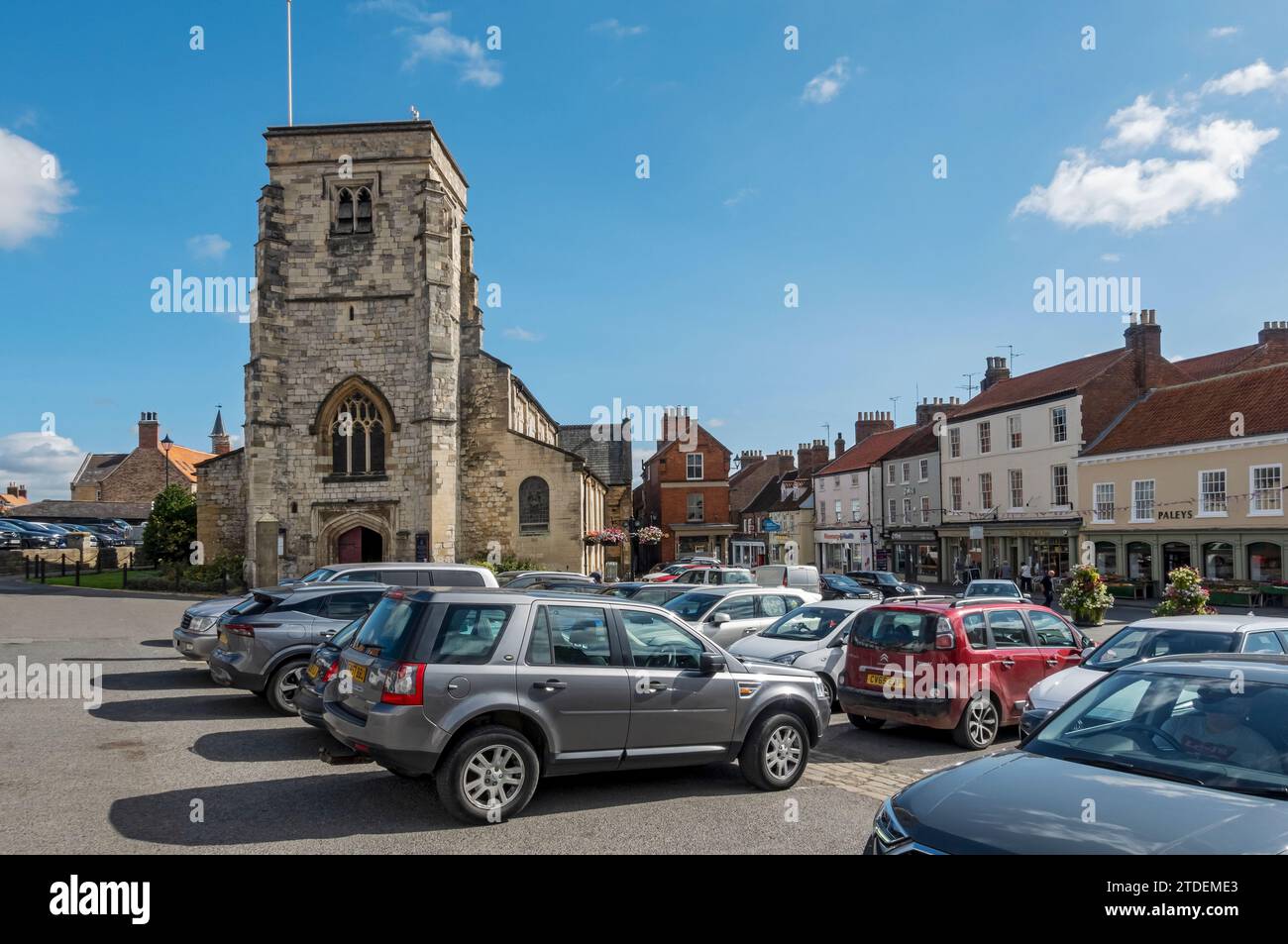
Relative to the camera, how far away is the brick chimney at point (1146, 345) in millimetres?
38594

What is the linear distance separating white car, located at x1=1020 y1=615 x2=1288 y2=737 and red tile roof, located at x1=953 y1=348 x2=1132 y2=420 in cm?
3115

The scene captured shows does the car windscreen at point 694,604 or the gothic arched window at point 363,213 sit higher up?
the gothic arched window at point 363,213

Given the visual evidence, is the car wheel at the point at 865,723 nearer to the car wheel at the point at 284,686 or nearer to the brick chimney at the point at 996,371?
the car wheel at the point at 284,686

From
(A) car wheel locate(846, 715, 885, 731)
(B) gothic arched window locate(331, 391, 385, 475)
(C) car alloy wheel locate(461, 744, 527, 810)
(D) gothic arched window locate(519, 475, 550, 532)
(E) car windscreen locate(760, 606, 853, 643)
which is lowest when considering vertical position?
(A) car wheel locate(846, 715, 885, 731)

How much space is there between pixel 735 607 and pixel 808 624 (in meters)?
2.28

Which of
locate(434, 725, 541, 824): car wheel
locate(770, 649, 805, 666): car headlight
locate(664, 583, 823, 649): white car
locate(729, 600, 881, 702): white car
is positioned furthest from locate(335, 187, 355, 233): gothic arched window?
locate(434, 725, 541, 824): car wheel

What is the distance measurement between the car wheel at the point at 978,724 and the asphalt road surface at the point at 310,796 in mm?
186

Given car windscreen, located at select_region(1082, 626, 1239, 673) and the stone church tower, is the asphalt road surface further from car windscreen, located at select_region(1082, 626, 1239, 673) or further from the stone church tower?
the stone church tower

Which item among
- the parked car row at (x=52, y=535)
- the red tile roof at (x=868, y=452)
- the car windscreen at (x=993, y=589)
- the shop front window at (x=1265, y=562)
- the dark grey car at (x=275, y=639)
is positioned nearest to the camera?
the dark grey car at (x=275, y=639)

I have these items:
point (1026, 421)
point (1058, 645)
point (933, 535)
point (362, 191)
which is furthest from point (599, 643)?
point (933, 535)

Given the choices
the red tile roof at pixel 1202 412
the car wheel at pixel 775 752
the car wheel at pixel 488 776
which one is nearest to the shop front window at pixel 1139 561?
the red tile roof at pixel 1202 412

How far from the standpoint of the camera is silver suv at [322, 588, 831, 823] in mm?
6531

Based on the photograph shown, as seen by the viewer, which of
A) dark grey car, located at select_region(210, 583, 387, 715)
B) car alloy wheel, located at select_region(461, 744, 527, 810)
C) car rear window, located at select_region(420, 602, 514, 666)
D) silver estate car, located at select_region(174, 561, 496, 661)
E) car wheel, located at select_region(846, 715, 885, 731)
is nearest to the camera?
car alloy wheel, located at select_region(461, 744, 527, 810)
